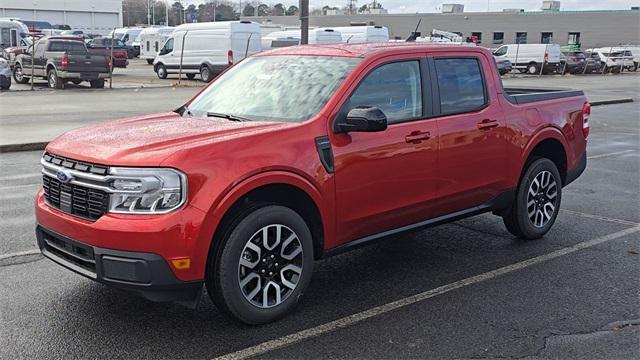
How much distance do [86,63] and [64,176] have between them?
20.5 m

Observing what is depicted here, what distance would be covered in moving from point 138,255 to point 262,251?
2.68 ft

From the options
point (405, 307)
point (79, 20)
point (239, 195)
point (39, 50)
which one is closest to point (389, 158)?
point (405, 307)

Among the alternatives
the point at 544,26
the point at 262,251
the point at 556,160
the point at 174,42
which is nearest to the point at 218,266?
the point at 262,251

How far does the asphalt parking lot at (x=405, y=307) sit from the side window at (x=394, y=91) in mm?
1324

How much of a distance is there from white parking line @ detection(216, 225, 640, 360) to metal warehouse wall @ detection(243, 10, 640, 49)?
7099cm

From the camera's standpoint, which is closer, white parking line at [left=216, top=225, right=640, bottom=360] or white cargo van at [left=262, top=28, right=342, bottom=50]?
white parking line at [left=216, top=225, right=640, bottom=360]

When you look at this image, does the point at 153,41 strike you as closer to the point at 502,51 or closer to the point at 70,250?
the point at 502,51

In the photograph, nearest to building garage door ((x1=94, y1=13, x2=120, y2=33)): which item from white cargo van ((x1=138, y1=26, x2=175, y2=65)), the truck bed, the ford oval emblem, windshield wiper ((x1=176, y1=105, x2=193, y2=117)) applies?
white cargo van ((x1=138, y1=26, x2=175, y2=65))

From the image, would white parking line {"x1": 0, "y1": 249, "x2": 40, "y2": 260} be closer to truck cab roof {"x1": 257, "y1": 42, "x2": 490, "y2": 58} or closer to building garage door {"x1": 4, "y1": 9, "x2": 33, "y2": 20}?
truck cab roof {"x1": 257, "y1": 42, "x2": 490, "y2": 58}

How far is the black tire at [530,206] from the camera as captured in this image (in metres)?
6.14

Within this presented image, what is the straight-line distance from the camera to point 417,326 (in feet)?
14.0

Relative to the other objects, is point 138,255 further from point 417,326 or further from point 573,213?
point 573,213

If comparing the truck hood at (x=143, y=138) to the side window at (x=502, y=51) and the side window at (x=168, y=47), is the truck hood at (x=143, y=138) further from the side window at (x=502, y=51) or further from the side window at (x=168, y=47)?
the side window at (x=502, y=51)

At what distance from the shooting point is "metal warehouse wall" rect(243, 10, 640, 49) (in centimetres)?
6912
